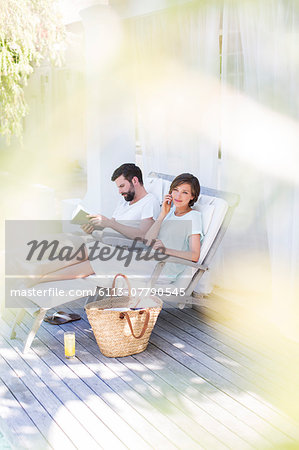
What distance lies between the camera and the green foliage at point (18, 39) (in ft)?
22.9

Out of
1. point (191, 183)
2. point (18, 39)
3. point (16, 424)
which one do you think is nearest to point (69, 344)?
point (16, 424)

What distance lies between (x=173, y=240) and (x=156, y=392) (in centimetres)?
122

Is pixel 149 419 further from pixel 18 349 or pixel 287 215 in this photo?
pixel 287 215

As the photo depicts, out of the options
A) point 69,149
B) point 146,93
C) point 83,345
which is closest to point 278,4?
point 146,93

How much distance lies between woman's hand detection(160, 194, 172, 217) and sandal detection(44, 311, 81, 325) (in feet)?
3.34

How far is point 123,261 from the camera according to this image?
4.08 metres

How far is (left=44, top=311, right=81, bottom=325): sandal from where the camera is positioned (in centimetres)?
402

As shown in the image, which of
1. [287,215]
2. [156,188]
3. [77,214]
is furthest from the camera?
[156,188]

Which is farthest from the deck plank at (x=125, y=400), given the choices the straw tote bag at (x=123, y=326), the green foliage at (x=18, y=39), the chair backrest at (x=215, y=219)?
the green foliage at (x=18, y=39)

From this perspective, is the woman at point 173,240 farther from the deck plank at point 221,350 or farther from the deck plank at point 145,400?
the deck plank at point 145,400

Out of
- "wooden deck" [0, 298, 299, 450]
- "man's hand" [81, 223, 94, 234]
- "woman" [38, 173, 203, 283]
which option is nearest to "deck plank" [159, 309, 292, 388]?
Result: "wooden deck" [0, 298, 299, 450]

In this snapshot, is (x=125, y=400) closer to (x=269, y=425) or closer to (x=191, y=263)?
(x=269, y=425)

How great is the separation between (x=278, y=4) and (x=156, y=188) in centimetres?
169

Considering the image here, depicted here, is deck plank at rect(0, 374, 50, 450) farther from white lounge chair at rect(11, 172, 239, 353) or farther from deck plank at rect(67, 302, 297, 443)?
deck plank at rect(67, 302, 297, 443)
